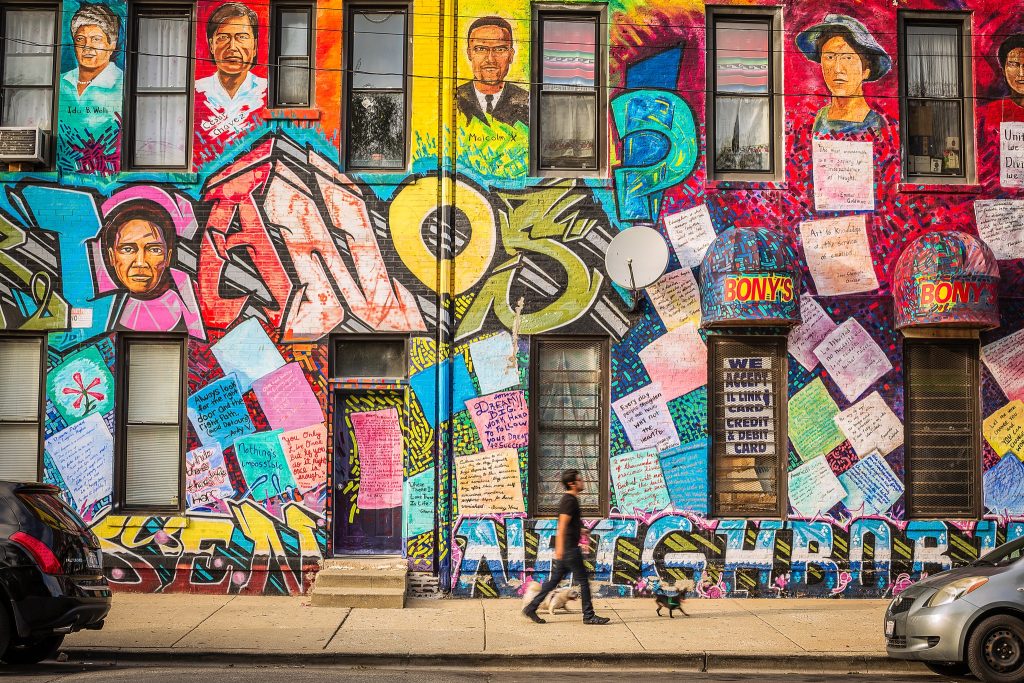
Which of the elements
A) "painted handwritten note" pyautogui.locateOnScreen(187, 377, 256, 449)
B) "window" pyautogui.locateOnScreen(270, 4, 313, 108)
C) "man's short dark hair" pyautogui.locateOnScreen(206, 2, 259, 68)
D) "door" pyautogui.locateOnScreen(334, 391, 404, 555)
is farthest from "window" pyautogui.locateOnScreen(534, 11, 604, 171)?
"painted handwritten note" pyautogui.locateOnScreen(187, 377, 256, 449)

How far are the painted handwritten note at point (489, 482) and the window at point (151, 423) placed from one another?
3.44 meters

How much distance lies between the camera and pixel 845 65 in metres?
13.9

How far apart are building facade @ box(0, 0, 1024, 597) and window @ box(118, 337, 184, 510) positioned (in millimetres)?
39

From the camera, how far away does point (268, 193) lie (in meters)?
13.6

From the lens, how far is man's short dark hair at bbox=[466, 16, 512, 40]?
13.7 m

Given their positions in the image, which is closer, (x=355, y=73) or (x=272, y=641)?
(x=272, y=641)

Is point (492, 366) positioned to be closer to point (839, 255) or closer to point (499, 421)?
point (499, 421)

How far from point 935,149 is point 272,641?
388 inches

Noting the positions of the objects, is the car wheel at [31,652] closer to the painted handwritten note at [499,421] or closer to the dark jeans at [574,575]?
the dark jeans at [574,575]

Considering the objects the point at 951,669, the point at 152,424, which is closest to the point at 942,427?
the point at 951,669

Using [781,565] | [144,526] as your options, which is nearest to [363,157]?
[144,526]

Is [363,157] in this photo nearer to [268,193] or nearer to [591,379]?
[268,193]

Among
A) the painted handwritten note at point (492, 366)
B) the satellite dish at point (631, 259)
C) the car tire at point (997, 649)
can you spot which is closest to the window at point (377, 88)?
the painted handwritten note at point (492, 366)

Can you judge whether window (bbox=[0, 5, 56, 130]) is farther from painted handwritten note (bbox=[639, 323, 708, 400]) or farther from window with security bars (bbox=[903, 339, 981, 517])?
window with security bars (bbox=[903, 339, 981, 517])
